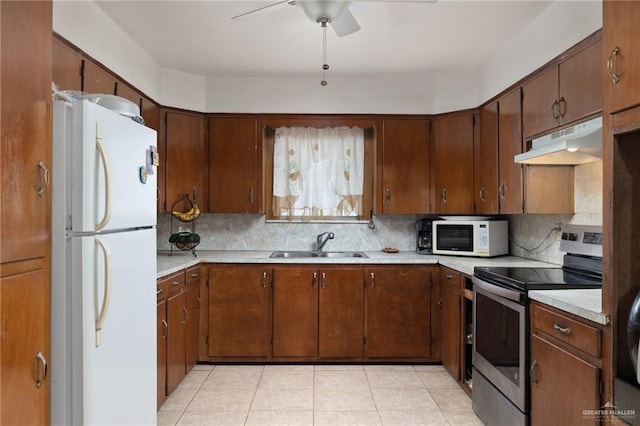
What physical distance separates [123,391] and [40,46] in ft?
4.55

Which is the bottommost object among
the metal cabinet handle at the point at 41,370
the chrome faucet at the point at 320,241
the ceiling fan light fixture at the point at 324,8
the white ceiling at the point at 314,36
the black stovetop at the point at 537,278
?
the metal cabinet handle at the point at 41,370

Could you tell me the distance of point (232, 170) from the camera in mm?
3709

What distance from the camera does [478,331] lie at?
100 inches

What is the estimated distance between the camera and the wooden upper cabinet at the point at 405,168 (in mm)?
3697

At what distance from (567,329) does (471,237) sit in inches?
68.3

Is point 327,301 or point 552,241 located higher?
point 552,241

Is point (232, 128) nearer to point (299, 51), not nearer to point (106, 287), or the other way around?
point (299, 51)

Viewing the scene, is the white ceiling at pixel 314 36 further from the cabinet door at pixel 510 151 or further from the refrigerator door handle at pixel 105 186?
the refrigerator door handle at pixel 105 186

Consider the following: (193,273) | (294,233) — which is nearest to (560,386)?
(193,273)

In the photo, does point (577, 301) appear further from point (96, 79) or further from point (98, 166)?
point (96, 79)

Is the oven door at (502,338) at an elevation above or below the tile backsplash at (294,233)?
below

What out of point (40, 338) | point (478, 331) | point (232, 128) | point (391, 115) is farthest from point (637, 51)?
point (232, 128)

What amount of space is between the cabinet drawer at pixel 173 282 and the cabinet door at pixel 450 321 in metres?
2.07

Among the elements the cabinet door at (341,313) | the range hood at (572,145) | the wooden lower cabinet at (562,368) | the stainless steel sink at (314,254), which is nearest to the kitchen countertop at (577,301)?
the wooden lower cabinet at (562,368)
